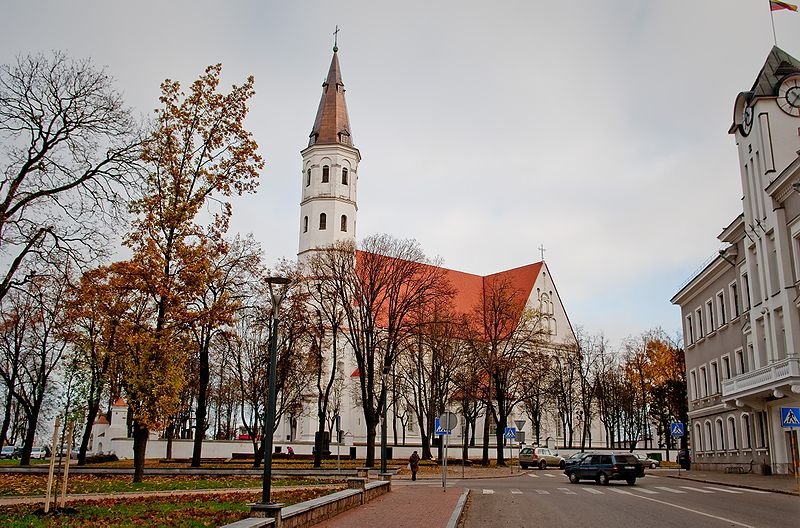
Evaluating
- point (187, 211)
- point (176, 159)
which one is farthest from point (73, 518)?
point (176, 159)

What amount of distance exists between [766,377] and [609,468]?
8050 mm

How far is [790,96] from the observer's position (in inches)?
1344

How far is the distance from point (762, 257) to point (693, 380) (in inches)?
621

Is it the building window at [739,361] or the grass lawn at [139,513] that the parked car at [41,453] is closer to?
the grass lawn at [139,513]

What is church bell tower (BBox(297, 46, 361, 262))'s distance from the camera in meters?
72.8

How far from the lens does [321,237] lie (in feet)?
237

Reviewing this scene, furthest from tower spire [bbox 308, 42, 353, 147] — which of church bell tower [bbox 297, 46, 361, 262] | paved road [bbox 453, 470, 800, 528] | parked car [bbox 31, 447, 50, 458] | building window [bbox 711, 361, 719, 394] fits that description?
paved road [bbox 453, 470, 800, 528]

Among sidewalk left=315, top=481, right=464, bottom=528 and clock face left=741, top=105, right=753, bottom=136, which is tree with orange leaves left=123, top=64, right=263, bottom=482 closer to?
sidewalk left=315, top=481, right=464, bottom=528

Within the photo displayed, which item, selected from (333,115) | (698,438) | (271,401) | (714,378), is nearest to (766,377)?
(714,378)

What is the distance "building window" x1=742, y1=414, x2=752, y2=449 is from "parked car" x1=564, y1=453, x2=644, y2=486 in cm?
907

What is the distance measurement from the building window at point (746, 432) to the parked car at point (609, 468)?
907cm

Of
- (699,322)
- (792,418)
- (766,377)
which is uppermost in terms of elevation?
(699,322)

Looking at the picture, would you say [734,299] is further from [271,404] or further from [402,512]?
[271,404]

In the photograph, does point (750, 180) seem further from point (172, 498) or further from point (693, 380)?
point (172, 498)
